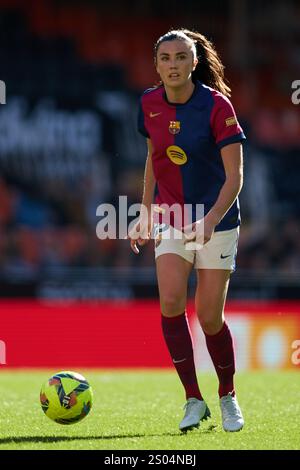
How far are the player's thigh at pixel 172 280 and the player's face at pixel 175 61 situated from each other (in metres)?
0.94

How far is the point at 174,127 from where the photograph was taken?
531 centimetres

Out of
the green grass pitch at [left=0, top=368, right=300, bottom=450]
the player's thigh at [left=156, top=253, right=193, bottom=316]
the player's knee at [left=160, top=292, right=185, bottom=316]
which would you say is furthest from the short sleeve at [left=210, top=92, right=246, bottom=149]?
the green grass pitch at [left=0, top=368, right=300, bottom=450]

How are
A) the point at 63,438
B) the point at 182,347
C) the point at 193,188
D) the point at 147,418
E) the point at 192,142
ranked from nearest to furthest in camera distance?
1. the point at 63,438
2. the point at 192,142
3. the point at 193,188
4. the point at 182,347
5. the point at 147,418

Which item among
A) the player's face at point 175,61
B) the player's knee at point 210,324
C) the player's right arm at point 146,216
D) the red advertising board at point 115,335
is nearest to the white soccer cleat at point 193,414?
the player's knee at point 210,324

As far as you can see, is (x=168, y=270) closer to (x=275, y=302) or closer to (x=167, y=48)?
(x=167, y=48)

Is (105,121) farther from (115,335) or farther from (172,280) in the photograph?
(172,280)

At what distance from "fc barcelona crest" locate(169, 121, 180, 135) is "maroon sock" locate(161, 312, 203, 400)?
101 centimetres

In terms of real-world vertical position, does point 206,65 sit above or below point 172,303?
above

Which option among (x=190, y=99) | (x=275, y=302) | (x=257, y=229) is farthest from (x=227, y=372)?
(x=257, y=229)

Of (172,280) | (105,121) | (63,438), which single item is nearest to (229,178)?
(172,280)

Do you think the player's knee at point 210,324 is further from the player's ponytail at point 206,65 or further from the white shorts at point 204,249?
the player's ponytail at point 206,65

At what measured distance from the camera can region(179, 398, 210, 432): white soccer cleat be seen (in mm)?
5309

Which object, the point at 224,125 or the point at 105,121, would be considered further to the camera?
the point at 105,121

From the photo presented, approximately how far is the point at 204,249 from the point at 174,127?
26.8 inches
